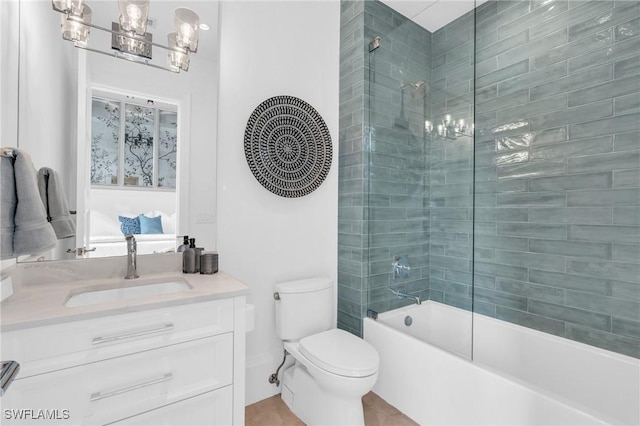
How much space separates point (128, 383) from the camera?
107 centimetres

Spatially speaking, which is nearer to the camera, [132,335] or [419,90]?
[132,335]

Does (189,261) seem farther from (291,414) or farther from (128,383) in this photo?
(291,414)

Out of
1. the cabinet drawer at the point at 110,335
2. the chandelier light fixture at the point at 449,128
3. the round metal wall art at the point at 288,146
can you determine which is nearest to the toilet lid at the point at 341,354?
the cabinet drawer at the point at 110,335

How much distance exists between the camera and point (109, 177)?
147cm

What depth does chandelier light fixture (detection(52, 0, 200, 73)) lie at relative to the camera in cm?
138

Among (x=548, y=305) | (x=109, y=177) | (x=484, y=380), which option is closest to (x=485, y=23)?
(x=548, y=305)

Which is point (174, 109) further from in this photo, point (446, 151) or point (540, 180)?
point (540, 180)

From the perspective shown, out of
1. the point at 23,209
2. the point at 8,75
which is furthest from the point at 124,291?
the point at 8,75

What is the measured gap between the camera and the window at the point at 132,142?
1446mm

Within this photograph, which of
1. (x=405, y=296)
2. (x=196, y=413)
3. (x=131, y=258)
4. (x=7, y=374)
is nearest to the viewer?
(x=7, y=374)

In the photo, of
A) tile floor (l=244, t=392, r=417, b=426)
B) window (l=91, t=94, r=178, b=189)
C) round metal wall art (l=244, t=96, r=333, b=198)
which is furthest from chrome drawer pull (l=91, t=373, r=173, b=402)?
round metal wall art (l=244, t=96, r=333, b=198)

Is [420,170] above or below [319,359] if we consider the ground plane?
above

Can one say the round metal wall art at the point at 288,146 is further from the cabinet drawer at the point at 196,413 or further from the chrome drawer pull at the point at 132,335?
the cabinet drawer at the point at 196,413

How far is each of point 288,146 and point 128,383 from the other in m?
1.47
